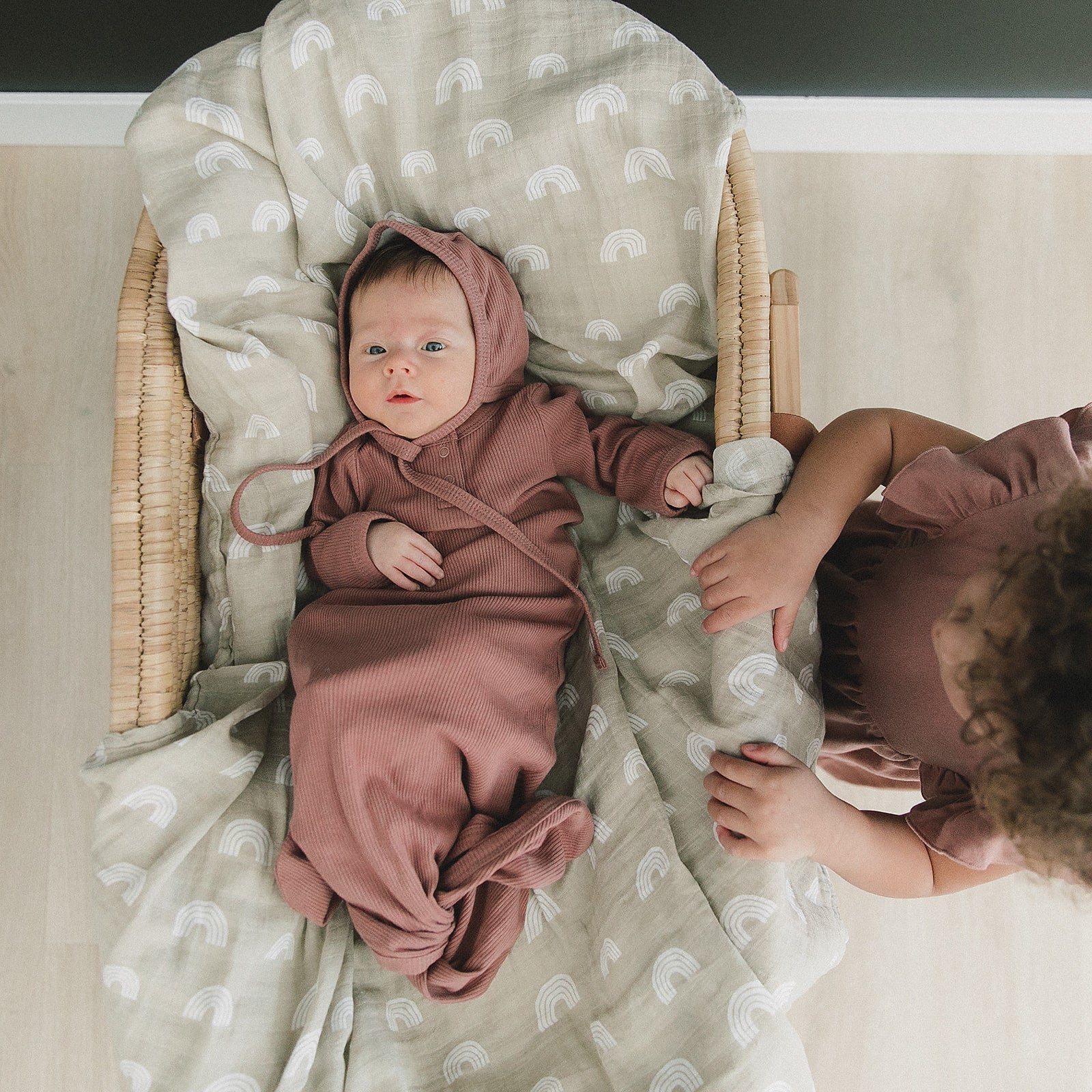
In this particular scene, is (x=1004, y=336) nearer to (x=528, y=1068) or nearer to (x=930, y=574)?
(x=930, y=574)

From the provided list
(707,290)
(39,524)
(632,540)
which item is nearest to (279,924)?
(632,540)

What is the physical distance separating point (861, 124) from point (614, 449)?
75 centimetres

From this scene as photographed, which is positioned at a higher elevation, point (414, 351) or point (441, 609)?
point (414, 351)

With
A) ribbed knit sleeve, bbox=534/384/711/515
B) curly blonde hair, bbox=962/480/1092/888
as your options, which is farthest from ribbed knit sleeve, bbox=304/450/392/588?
curly blonde hair, bbox=962/480/1092/888

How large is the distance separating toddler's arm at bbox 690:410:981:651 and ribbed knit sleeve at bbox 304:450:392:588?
1.28ft

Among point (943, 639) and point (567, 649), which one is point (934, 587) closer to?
point (943, 639)

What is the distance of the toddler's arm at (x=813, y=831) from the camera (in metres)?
0.86

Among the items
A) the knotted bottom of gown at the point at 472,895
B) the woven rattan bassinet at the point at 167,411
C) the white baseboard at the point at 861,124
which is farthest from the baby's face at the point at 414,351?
the white baseboard at the point at 861,124

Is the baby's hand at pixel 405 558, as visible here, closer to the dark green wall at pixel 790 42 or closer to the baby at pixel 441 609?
the baby at pixel 441 609

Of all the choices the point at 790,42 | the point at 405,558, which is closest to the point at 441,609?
the point at 405,558

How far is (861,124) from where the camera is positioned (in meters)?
1.43

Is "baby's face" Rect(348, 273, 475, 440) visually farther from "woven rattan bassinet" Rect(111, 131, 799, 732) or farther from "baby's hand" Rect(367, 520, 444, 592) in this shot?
"woven rattan bassinet" Rect(111, 131, 799, 732)

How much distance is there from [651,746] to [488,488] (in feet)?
1.14

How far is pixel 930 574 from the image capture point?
0.88 m
